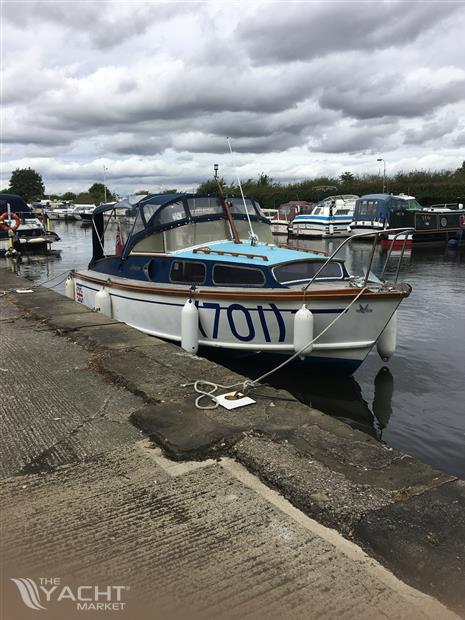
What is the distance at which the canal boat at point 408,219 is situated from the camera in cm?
2847

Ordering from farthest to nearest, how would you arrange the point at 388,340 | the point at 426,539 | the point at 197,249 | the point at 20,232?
the point at 20,232
the point at 197,249
the point at 388,340
the point at 426,539

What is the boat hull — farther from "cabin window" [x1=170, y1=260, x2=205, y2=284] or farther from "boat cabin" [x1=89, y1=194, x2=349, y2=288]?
"cabin window" [x1=170, y1=260, x2=205, y2=284]

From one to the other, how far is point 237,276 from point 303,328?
1.41 meters

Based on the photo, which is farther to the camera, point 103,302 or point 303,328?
point 103,302

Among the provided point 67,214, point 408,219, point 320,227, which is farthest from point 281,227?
point 67,214

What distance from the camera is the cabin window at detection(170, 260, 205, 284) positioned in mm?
8016

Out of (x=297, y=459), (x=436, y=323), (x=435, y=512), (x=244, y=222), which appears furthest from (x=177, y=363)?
(x=436, y=323)

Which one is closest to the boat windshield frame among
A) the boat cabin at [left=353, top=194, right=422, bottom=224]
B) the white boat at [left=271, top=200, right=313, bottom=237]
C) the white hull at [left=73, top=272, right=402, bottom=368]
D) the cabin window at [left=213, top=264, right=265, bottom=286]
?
the white hull at [left=73, top=272, right=402, bottom=368]

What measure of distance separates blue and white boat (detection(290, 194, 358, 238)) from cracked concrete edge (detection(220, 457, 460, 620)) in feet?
107

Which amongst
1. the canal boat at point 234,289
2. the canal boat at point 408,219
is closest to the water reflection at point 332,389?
the canal boat at point 234,289

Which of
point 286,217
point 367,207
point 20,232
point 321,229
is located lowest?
point 321,229

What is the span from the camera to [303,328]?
6.75m

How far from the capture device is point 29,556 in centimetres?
260

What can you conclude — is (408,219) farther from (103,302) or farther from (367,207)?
(103,302)
